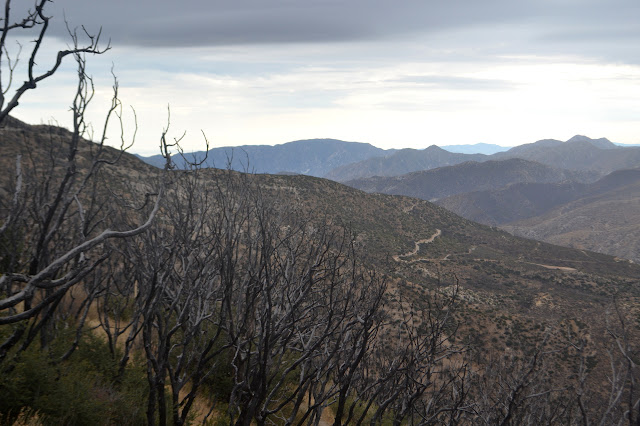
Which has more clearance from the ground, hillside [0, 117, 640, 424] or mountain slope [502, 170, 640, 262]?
hillside [0, 117, 640, 424]

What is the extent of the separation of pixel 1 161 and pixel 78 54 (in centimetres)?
3898

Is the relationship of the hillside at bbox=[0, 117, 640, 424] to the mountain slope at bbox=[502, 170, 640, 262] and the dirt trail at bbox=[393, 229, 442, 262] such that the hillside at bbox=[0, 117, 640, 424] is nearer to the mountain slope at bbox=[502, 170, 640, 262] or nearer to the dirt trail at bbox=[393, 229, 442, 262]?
the dirt trail at bbox=[393, 229, 442, 262]

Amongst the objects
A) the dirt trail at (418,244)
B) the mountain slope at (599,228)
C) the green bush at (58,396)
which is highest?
the green bush at (58,396)

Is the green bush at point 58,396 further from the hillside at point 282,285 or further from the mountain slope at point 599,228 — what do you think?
the mountain slope at point 599,228

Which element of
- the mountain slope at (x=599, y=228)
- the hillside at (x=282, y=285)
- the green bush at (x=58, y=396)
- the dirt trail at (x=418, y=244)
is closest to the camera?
the green bush at (x=58, y=396)

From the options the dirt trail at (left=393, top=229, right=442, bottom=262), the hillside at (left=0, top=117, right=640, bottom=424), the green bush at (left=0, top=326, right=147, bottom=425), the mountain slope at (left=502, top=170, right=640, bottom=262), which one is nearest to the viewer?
the green bush at (left=0, top=326, right=147, bottom=425)

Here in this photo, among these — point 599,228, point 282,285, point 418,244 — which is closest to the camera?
point 282,285

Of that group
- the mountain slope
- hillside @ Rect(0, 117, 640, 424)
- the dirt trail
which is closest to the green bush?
hillside @ Rect(0, 117, 640, 424)

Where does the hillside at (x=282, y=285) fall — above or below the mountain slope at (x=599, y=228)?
above

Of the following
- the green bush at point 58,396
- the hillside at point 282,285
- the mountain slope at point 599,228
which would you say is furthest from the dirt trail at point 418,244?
the mountain slope at point 599,228

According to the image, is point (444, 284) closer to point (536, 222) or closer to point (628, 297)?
point (628, 297)

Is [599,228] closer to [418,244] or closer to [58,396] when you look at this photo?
[418,244]

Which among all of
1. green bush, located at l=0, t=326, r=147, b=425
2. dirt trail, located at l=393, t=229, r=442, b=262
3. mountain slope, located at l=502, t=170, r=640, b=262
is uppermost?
green bush, located at l=0, t=326, r=147, b=425

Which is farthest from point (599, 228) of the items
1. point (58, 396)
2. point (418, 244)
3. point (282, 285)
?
point (58, 396)
